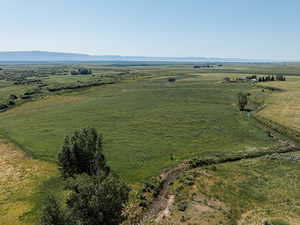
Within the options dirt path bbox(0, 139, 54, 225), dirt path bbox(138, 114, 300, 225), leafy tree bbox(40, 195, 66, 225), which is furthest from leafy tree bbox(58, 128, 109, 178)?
leafy tree bbox(40, 195, 66, 225)

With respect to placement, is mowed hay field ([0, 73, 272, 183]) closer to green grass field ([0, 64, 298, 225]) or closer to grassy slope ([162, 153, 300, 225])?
green grass field ([0, 64, 298, 225])

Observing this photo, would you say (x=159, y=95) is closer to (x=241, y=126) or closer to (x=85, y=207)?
(x=241, y=126)

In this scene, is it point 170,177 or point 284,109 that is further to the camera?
point 284,109

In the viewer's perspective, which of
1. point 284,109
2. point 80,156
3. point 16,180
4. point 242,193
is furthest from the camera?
point 284,109

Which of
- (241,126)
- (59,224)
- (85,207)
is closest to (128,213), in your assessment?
(85,207)

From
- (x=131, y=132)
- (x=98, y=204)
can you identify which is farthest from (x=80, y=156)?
(x=131, y=132)

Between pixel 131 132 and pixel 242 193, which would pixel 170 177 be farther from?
pixel 131 132
